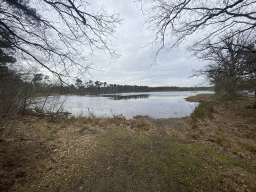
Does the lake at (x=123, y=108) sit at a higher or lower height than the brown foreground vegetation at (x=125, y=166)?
lower

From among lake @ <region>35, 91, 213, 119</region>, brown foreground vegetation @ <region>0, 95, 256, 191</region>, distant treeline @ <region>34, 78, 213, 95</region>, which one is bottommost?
lake @ <region>35, 91, 213, 119</region>

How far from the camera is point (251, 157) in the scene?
3.53 meters

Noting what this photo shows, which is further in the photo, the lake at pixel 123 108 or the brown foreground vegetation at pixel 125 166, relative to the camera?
the lake at pixel 123 108

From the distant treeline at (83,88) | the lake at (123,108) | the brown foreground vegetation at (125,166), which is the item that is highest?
the distant treeline at (83,88)

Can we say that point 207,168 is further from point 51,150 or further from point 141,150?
point 51,150

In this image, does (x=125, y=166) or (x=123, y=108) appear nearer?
(x=125, y=166)

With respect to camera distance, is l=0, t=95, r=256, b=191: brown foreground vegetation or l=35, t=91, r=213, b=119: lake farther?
l=35, t=91, r=213, b=119: lake

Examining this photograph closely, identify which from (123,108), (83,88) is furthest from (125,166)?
(123,108)

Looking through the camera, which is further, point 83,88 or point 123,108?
point 123,108

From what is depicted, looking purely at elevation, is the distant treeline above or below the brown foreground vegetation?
above

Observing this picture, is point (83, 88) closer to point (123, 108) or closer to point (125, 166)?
point (125, 166)

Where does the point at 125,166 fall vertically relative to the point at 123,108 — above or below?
above

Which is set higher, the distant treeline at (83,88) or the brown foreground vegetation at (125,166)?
the distant treeline at (83,88)

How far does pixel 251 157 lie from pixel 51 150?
6.96 metres
